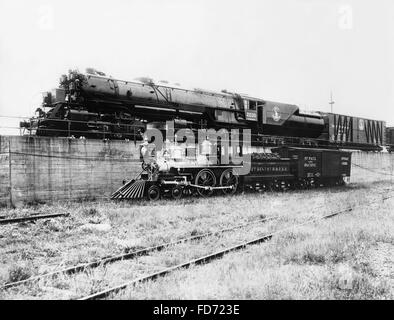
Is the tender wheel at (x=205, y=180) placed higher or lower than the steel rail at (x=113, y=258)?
higher

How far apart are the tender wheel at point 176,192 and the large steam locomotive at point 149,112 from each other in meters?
2.47

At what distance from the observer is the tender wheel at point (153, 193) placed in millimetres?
13195

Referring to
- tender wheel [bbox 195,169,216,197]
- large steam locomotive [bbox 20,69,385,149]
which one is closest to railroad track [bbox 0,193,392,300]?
tender wheel [bbox 195,169,216,197]

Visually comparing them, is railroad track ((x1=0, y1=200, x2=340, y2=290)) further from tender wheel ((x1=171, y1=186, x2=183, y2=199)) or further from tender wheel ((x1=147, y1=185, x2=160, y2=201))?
tender wheel ((x1=171, y1=186, x2=183, y2=199))

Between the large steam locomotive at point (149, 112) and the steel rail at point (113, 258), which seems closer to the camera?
the steel rail at point (113, 258)

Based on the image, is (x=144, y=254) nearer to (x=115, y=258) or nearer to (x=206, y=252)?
(x=115, y=258)

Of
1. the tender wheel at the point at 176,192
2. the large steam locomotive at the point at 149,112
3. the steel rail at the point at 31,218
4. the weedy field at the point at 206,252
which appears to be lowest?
the weedy field at the point at 206,252

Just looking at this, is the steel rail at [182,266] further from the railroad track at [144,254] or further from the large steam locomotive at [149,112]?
the large steam locomotive at [149,112]

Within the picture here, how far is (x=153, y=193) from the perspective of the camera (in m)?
13.3

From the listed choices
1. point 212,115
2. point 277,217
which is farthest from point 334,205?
point 212,115

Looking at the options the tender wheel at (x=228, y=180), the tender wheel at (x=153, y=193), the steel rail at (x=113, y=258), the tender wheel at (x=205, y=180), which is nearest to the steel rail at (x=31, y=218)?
the tender wheel at (x=153, y=193)

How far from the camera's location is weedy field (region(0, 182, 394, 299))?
4680 mm

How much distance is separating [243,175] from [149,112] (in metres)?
4.43

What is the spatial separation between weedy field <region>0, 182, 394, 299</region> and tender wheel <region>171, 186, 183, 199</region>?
171cm
